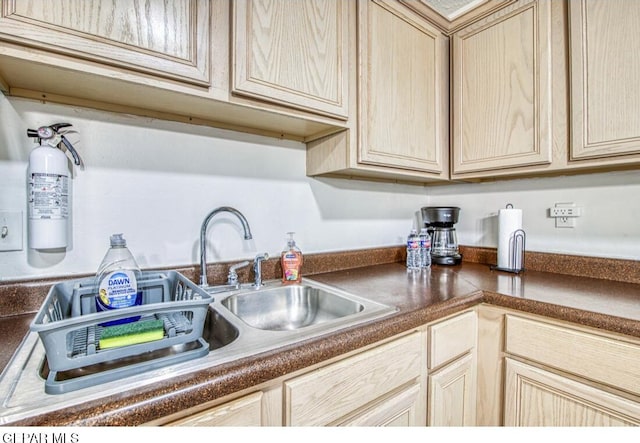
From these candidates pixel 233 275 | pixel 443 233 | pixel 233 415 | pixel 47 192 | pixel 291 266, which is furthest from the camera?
pixel 443 233

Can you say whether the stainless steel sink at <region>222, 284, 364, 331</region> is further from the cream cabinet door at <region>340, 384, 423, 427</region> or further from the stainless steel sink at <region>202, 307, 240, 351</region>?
the cream cabinet door at <region>340, 384, 423, 427</region>

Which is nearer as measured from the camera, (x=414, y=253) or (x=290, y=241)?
(x=290, y=241)

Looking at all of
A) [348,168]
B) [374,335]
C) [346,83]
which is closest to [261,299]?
[374,335]

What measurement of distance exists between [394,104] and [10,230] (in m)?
1.33

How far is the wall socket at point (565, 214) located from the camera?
1.32 metres

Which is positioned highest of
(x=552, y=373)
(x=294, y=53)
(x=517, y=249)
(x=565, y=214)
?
(x=294, y=53)

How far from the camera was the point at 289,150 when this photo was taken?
1.32 m

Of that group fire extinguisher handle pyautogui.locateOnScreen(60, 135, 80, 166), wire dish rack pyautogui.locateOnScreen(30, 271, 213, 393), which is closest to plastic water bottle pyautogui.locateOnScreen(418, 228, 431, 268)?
wire dish rack pyautogui.locateOnScreen(30, 271, 213, 393)

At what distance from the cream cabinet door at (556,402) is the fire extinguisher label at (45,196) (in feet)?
4.67

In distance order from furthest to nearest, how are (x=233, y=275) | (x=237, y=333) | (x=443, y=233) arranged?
1. (x=443, y=233)
2. (x=233, y=275)
3. (x=237, y=333)

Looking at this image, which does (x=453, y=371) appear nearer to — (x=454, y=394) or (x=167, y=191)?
(x=454, y=394)

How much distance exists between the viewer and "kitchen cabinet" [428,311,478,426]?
0.92 metres

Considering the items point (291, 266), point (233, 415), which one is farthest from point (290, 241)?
point (233, 415)

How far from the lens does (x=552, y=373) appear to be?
0.90m
